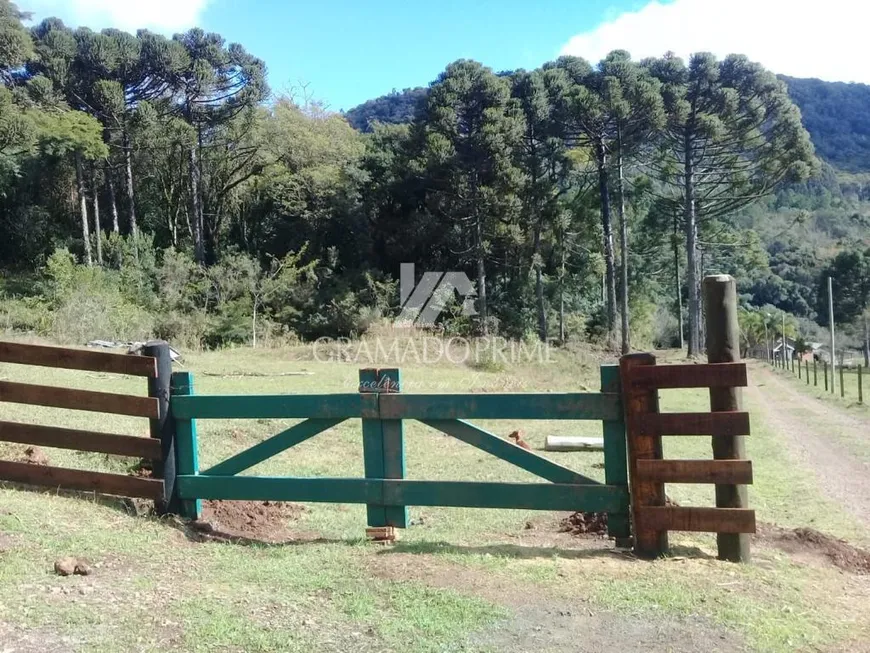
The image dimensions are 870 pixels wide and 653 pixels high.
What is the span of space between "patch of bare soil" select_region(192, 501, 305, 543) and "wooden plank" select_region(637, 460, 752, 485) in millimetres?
2613

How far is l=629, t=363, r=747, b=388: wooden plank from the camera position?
14.2 ft

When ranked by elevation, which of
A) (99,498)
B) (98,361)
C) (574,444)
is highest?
(98,361)

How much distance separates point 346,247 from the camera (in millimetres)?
40625

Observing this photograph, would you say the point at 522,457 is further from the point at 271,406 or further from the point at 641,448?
the point at 271,406

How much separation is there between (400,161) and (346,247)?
18.3 ft

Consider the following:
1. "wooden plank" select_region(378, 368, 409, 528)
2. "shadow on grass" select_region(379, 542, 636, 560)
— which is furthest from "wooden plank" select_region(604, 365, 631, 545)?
"wooden plank" select_region(378, 368, 409, 528)

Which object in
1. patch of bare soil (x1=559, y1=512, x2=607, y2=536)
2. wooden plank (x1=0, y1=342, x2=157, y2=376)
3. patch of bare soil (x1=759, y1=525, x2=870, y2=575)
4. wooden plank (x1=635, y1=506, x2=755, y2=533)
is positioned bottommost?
patch of bare soil (x1=759, y1=525, x2=870, y2=575)

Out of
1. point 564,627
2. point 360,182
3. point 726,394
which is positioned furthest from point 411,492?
point 360,182

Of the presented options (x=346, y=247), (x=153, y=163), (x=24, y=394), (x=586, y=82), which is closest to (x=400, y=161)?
(x=346, y=247)

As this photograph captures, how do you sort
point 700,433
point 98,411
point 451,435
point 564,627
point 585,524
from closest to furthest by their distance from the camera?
point 564,627, point 700,433, point 451,435, point 98,411, point 585,524

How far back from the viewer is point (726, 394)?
14.5ft

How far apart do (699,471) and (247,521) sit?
3428 millimetres

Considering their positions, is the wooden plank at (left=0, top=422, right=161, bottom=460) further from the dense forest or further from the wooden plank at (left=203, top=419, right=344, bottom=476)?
the dense forest

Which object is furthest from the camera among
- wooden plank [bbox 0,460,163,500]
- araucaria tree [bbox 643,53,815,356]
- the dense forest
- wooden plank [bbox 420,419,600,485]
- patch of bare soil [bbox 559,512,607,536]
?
araucaria tree [bbox 643,53,815,356]
